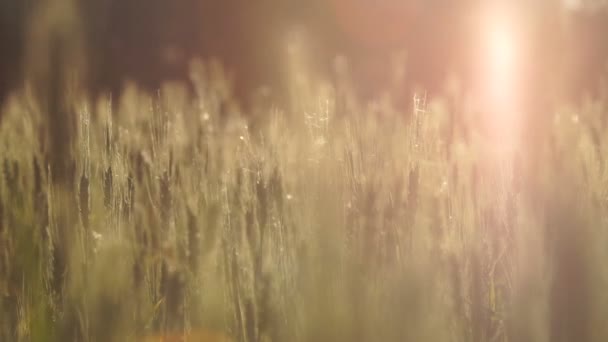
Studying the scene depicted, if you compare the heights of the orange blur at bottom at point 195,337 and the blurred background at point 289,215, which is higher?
the blurred background at point 289,215

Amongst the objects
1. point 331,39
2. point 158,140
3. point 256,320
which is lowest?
point 256,320

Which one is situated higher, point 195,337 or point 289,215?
point 289,215

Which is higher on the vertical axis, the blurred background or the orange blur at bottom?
the blurred background

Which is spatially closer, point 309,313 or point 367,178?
point 309,313

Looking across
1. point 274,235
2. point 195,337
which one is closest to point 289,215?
point 274,235

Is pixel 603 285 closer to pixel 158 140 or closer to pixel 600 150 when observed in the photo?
pixel 600 150

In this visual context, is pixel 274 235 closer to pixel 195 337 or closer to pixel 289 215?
pixel 289 215

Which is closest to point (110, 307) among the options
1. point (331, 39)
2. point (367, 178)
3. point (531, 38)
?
point (367, 178)

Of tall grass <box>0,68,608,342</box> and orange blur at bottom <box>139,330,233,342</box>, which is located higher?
tall grass <box>0,68,608,342</box>

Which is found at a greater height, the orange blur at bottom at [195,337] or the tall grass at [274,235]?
the tall grass at [274,235]

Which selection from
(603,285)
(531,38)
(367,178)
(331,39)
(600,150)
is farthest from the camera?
(331,39)

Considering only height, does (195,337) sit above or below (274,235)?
below
